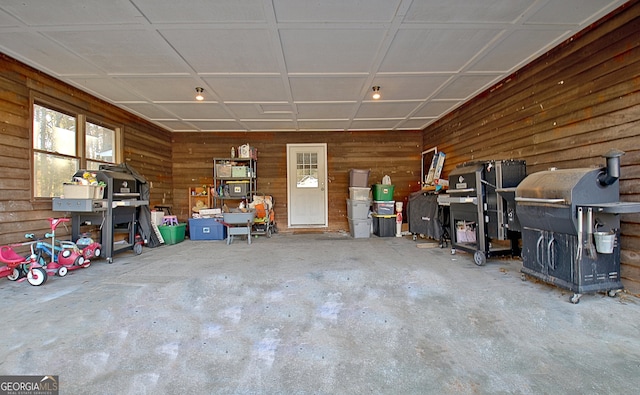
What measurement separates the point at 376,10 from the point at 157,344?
3.21 m

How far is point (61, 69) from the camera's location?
3.63 meters

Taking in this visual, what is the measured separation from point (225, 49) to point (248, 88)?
45.5 inches

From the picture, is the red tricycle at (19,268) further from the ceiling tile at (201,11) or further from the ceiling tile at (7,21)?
the ceiling tile at (201,11)

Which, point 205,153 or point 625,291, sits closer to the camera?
point 625,291

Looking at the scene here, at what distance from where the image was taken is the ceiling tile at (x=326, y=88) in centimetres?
404

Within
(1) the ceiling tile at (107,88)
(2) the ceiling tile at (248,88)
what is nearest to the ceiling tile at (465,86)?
(2) the ceiling tile at (248,88)

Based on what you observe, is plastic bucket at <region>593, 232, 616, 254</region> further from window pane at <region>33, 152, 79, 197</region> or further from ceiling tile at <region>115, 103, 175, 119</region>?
ceiling tile at <region>115, 103, 175, 119</region>

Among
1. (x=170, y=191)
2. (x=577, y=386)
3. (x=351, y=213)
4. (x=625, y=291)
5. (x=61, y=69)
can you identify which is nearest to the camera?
(x=577, y=386)

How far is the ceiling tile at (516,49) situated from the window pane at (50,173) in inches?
237

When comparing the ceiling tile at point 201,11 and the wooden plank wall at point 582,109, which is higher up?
the ceiling tile at point 201,11

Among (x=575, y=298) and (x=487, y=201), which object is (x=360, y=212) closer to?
(x=487, y=201)

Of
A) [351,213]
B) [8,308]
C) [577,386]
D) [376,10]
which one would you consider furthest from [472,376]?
[351,213]

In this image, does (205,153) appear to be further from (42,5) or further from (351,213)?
(42,5)

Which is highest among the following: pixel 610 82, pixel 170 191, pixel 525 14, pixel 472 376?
pixel 525 14
